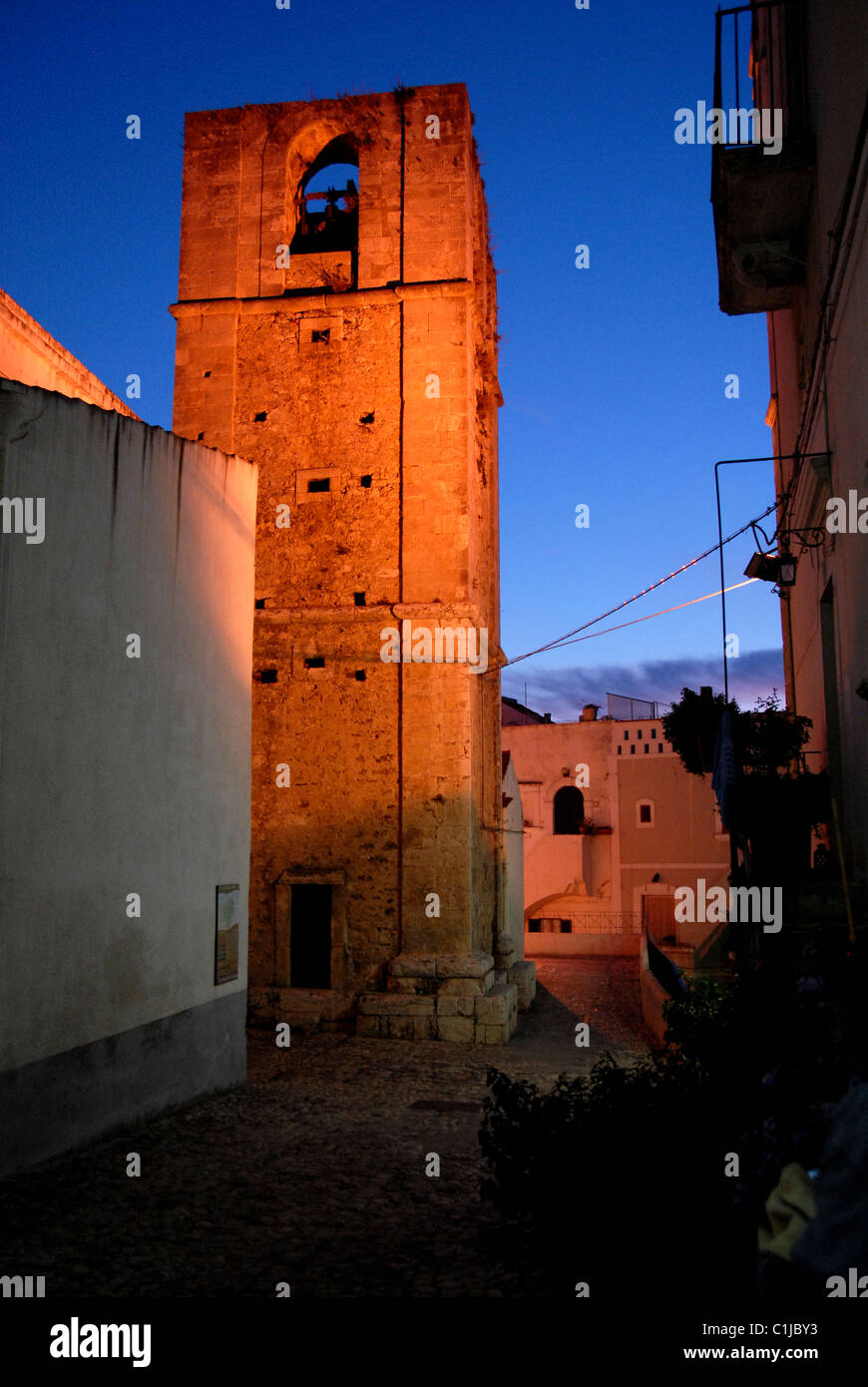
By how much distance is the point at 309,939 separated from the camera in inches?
564

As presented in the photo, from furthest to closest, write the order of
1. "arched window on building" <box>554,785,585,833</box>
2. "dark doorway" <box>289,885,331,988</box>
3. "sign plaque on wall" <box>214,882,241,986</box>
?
A: "arched window on building" <box>554,785,585,833</box>
"dark doorway" <box>289,885,331,988</box>
"sign plaque on wall" <box>214,882,241,986</box>

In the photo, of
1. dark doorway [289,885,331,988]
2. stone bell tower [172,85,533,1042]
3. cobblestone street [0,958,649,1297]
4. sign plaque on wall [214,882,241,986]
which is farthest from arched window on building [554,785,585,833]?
sign plaque on wall [214,882,241,986]

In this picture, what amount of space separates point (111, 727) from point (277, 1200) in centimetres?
373

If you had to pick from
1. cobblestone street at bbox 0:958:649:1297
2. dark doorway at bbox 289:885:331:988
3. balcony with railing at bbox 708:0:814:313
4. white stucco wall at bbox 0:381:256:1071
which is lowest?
cobblestone street at bbox 0:958:649:1297

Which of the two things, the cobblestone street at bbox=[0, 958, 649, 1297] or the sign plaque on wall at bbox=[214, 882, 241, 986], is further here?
the sign plaque on wall at bbox=[214, 882, 241, 986]

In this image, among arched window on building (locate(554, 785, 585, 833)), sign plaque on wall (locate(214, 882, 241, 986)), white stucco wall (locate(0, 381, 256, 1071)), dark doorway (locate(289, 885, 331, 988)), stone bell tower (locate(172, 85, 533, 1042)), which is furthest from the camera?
arched window on building (locate(554, 785, 585, 833))

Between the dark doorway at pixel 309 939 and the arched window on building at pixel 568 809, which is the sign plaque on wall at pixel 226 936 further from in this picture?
the arched window on building at pixel 568 809

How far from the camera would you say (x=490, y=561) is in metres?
17.3

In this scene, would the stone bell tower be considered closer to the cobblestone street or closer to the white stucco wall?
the cobblestone street

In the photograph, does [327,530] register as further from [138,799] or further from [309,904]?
[138,799]

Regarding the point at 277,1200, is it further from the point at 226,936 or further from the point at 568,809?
the point at 568,809

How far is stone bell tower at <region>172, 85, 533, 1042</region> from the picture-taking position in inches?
548

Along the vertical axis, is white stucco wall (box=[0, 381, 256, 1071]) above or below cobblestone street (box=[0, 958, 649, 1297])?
above

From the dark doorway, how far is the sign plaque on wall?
4596 millimetres
